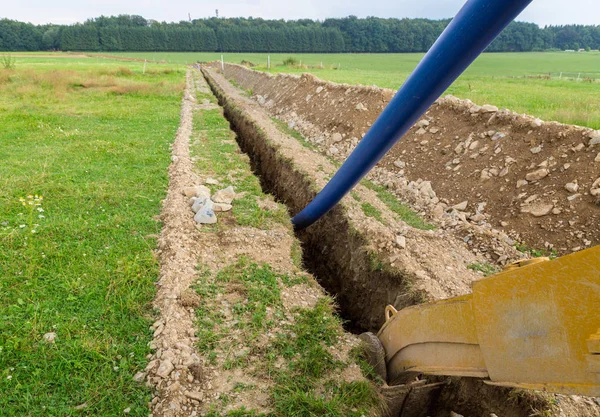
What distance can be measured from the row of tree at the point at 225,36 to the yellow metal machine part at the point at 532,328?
264 feet

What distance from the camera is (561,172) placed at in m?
5.50

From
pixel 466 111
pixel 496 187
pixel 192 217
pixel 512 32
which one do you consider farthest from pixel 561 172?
pixel 512 32

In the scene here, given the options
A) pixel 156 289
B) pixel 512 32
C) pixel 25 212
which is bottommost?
pixel 156 289

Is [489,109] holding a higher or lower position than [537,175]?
higher

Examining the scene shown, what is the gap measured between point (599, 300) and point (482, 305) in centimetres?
50

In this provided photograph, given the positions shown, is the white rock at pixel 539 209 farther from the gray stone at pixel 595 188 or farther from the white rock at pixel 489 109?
the white rock at pixel 489 109

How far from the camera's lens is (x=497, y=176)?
624 cm

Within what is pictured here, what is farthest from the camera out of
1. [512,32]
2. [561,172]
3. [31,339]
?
[512,32]

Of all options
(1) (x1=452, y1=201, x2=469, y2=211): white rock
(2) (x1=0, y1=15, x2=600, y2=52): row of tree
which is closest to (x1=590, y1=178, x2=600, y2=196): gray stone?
(1) (x1=452, y1=201, x2=469, y2=211): white rock

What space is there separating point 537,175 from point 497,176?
0.64 m

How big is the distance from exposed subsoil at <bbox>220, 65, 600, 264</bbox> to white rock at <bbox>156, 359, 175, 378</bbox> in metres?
4.24

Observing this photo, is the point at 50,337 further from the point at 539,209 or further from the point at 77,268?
the point at 539,209

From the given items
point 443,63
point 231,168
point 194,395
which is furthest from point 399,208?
point 194,395

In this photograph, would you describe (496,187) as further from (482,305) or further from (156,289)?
(156,289)
